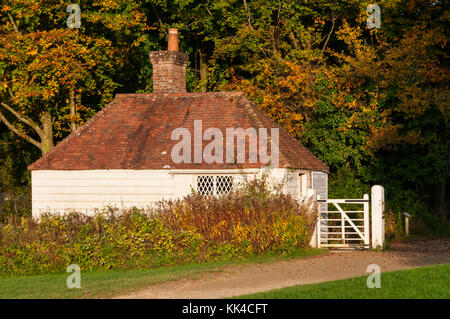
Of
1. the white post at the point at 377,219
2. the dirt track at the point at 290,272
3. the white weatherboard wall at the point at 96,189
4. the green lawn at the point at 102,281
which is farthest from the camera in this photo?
the white weatherboard wall at the point at 96,189

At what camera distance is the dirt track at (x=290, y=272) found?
1242cm

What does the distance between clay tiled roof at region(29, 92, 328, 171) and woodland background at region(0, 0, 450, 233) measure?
129 inches

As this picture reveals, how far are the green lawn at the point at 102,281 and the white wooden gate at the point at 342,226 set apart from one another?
8.90 ft

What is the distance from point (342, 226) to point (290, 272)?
5.30 metres

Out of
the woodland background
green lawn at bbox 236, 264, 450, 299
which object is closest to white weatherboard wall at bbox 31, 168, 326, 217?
the woodland background

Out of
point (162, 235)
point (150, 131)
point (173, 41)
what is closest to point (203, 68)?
point (173, 41)

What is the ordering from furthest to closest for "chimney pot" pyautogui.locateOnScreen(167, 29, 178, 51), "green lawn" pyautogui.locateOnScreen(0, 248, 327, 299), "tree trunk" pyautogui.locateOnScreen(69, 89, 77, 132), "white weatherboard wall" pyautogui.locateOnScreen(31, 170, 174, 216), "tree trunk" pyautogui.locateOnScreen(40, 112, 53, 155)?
"tree trunk" pyautogui.locateOnScreen(40, 112, 53, 155) → "tree trunk" pyautogui.locateOnScreen(69, 89, 77, 132) → "chimney pot" pyautogui.locateOnScreen(167, 29, 178, 51) → "white weatherboard wall" pyautogui.locateOnScreen(31, 170, 174, 216) → "green lawn" pyautogui.locateOnScreen(0, 248, 327, 299)

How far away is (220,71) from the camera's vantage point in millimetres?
33406

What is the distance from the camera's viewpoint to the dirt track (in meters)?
12.4

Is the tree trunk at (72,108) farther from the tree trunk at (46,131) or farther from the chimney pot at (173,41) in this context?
the chimney pot at (173,41)
